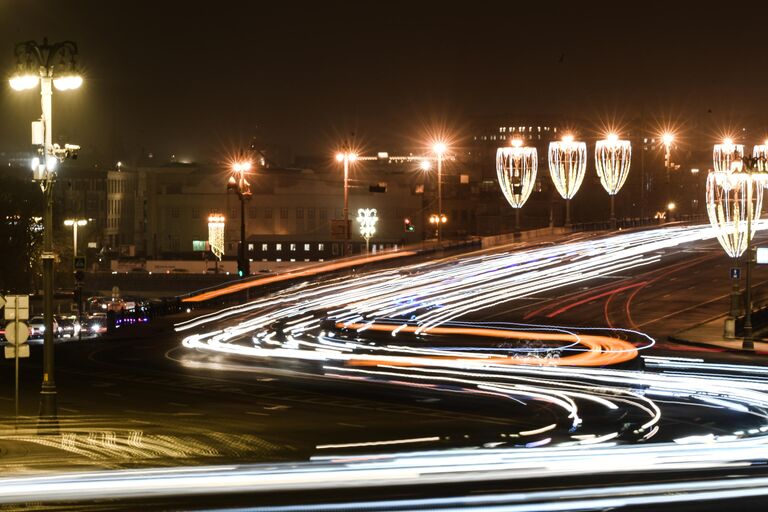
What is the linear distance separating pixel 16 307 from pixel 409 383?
1226 cm

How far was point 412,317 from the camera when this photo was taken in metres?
50.7

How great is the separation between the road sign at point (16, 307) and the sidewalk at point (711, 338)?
2824cm

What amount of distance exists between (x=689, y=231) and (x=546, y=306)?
4187 cm

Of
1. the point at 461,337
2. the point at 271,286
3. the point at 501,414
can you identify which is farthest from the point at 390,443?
the point at 271,286

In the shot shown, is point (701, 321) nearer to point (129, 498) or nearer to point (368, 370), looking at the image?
point (368, 370)

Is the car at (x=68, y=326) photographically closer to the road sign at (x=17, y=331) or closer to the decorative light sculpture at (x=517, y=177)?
the decorative light sculpture at (x=517, y=177)

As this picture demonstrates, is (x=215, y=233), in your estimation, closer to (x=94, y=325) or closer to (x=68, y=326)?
(x=94, y=325)

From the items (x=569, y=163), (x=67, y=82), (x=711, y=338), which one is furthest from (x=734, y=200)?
(x=569, y=163)

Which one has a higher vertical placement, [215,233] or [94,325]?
[215,233]

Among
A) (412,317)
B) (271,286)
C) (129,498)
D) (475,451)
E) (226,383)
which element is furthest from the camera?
(271,286)

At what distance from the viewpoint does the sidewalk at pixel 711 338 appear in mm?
44344

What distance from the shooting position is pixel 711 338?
152 feet

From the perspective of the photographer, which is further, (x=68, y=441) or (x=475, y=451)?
(x=68, y=441)

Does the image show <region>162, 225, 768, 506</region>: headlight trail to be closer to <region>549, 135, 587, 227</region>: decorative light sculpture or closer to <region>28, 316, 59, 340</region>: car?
<region>28, 316, 59, 340</region>: car
